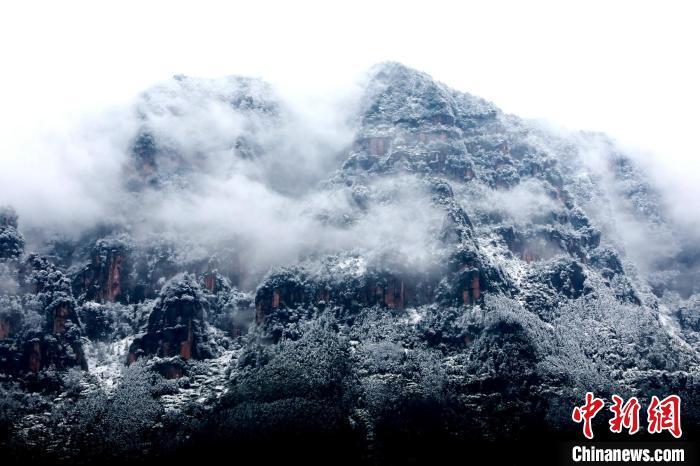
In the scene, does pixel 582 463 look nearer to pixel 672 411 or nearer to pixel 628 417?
pixel 628 417

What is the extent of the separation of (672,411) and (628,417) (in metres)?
18.1

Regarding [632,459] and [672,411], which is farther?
[632,459]

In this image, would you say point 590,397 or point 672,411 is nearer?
point 672,411

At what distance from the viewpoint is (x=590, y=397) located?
638ft

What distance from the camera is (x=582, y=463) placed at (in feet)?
656

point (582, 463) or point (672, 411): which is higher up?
point (672, 411)

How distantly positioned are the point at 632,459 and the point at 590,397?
815 inches

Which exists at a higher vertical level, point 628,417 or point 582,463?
point 628,417

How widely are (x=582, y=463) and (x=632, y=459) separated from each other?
41.3ft

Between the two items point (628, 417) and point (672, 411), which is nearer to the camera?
point (672, 411)

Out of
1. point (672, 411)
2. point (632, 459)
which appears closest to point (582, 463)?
point (632, 459)

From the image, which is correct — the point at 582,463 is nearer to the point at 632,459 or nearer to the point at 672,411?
the point at 632,459

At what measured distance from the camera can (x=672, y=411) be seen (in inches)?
7180

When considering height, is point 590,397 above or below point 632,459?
above
